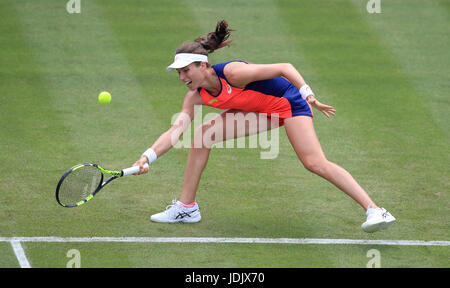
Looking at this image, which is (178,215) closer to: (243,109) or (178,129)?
(178,129)

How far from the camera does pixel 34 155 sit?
8680 mm

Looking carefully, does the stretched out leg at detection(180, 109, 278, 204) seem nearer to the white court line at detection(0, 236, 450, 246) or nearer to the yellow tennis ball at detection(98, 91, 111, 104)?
the white court line at detection(0, 236, 450, 246)

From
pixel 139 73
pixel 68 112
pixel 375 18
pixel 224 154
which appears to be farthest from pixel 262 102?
pixel 375 18

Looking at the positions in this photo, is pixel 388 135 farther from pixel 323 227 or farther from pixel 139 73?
pixel 139 73

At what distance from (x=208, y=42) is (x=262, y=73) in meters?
0.65

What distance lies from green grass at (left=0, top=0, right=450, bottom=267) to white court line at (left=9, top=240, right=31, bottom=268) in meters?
Result: 0.06

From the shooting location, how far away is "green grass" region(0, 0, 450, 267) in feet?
22.6

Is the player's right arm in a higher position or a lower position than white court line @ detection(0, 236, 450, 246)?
higher

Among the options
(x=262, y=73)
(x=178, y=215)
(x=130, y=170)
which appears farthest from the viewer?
(x=178, y=215)

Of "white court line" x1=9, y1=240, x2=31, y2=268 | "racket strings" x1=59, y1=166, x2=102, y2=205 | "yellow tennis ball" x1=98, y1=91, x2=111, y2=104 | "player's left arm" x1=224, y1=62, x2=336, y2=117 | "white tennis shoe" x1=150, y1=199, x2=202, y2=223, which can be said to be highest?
"yellow tennis ball" x1=98, y1=91, x2=111, y2=104

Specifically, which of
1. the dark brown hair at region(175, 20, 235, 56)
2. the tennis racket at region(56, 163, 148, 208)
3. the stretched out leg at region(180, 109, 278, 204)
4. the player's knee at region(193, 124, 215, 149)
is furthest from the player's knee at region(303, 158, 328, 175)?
the tennis racket at region(56, 163, 148, 208)

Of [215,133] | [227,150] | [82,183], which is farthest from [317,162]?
[227,150]

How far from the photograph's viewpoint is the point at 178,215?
7199 millimetres
